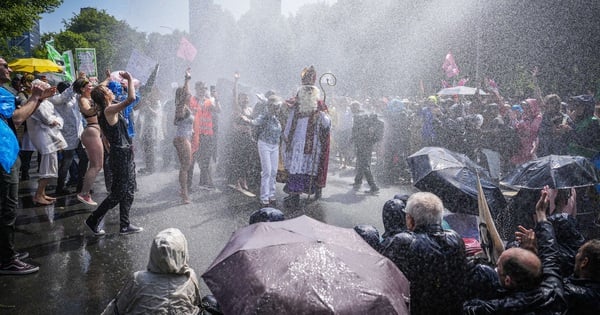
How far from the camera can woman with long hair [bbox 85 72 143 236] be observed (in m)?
4.82

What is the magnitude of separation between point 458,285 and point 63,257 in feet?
13.3

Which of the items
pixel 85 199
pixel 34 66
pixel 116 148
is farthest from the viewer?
pixel 34 66

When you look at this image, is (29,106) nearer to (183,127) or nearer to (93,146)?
(93,146)

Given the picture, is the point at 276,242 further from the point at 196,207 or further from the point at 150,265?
the point at 196,207

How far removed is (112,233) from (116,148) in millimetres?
1150

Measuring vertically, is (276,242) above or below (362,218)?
above

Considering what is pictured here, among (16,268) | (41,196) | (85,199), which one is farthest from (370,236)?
(41,196)

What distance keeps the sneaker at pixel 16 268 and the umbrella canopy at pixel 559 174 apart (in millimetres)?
4791

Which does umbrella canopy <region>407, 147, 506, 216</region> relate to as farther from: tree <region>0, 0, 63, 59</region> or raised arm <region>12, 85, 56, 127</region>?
tree <region>0, 0, 63, 59</region>

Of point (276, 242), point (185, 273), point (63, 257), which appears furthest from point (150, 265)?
point (63, 257)

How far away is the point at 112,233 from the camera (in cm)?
530

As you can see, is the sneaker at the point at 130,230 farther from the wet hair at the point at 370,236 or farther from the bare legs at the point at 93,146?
the wet hair at the point at 370,236

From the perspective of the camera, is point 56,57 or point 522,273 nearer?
point 522,273

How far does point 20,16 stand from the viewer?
24.2 m
